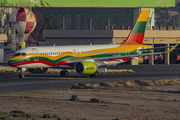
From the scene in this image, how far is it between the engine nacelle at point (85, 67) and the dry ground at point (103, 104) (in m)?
11.6

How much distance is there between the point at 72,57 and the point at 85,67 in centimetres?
327

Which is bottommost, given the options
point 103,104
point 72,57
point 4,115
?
point 103,104

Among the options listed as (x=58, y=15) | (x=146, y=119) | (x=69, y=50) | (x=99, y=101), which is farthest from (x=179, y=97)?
(x=58, y=15)

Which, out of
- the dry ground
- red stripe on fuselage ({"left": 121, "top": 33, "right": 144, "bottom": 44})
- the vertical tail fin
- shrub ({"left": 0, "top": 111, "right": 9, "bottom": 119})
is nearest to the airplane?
red stripe on fuselage ({"left": 121, "top": 33, "right": 144, "bottom": 44})

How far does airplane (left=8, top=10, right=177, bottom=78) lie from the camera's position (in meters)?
43.3

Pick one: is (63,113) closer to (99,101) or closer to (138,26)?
(99,101)

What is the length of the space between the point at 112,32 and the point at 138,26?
22.1 m

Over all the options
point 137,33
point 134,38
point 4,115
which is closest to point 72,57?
point 134,38

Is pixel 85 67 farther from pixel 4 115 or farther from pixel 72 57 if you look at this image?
pixel 4 115

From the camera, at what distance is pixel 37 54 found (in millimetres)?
43781

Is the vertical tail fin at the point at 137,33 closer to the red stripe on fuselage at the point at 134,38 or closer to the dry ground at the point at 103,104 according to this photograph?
the red stripe on fuselage at the point at 134,38

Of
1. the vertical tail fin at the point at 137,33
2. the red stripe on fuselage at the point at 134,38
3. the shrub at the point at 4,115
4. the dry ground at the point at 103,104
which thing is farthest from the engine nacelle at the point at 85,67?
the shrub at the point at 4,115

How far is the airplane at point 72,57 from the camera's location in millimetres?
43312

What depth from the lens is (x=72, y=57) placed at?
46.0 metres
